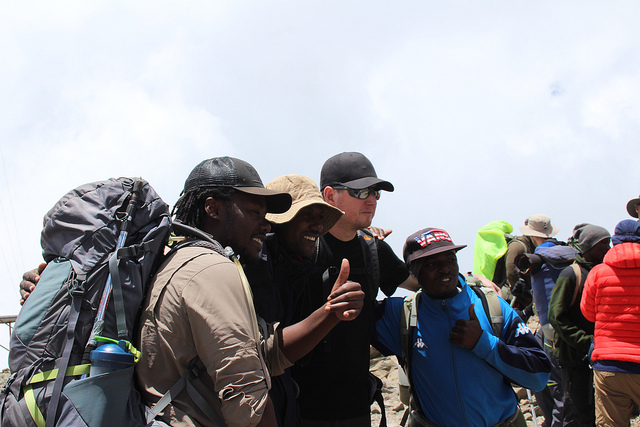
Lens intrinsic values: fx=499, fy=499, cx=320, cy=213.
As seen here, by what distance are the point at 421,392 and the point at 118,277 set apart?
8.39ft

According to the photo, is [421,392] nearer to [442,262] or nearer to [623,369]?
[442,262]

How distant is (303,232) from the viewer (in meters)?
3.51

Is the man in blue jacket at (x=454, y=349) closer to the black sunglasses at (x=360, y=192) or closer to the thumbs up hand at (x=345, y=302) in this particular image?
the black sunglasses at (x=360, y=192)

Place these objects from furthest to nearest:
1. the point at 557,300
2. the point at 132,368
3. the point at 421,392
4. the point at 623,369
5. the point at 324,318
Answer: the point at 557,300
the point at 623,369
the point at 421,392
the point at 324,318
the point at 132,368

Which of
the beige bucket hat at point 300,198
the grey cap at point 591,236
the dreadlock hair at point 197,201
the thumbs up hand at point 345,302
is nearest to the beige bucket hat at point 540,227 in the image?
the grey cap at point 591,236

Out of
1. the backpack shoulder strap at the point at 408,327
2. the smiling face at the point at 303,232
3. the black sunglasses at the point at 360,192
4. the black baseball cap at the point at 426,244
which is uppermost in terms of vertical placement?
the black sunglasses at the point at 360,192

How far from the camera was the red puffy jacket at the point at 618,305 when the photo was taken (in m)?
4.94

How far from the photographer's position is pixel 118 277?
2.10 metres

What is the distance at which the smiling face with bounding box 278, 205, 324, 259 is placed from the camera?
11.4 feet

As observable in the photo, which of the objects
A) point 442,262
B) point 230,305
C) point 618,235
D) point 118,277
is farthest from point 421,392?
point 618,235

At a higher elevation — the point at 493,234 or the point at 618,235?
the point at 618,235

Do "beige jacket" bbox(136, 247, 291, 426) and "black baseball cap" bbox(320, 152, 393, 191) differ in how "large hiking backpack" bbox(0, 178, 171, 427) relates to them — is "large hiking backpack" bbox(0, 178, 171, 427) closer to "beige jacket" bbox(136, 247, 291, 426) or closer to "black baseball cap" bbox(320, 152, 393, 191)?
"beige jacket" bbox(136, 247, 291, 426)

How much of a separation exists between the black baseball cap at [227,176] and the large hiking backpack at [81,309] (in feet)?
1.34

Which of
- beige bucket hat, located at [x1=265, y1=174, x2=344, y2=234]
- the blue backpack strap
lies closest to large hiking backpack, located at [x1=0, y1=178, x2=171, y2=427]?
the blue backpack strap
